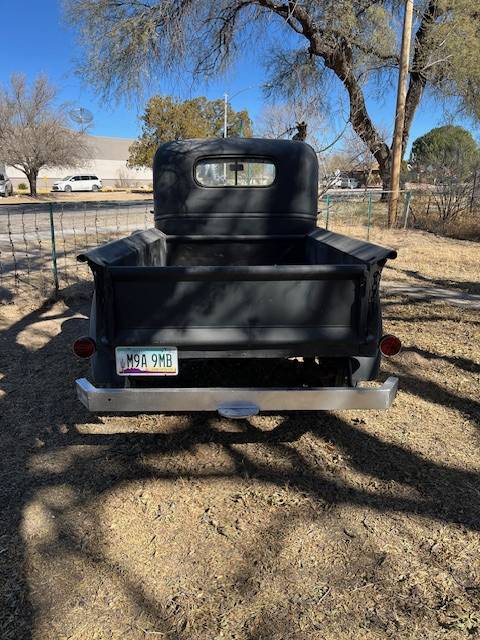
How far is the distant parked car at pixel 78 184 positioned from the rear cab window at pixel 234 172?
45.9m

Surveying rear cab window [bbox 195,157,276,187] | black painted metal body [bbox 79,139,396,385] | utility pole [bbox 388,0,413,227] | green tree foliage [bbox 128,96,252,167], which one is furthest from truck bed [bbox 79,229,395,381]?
green tree foliage [bbox 128,96,252,167]

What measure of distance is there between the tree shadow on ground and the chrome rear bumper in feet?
1.71

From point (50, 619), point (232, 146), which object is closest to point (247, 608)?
point (50, 619)

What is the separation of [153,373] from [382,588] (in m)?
1.50

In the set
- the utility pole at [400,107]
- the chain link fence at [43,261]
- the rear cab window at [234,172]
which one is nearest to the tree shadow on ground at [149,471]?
the rear cab window at [234,172]

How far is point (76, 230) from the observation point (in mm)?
14148

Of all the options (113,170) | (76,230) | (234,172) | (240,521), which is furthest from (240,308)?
(113,170)

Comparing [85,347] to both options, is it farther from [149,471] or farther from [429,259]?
[429,259]

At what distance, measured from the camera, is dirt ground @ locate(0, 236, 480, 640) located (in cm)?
203

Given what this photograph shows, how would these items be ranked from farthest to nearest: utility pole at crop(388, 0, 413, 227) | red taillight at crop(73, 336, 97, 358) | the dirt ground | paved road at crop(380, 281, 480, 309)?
utility pole at crop(388, 0, 413, 227), paved road at crop(380, 281, 480, 309), red taillight at crop(73, 336, 97, 358), the dirt ground

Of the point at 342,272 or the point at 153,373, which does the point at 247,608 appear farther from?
the point at 342,272

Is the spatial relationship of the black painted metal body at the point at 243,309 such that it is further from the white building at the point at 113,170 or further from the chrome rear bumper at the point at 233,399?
the white building at the point at 113,170

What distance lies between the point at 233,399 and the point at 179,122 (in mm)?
47681

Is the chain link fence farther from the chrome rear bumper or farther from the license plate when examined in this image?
the chrome rear bumper
